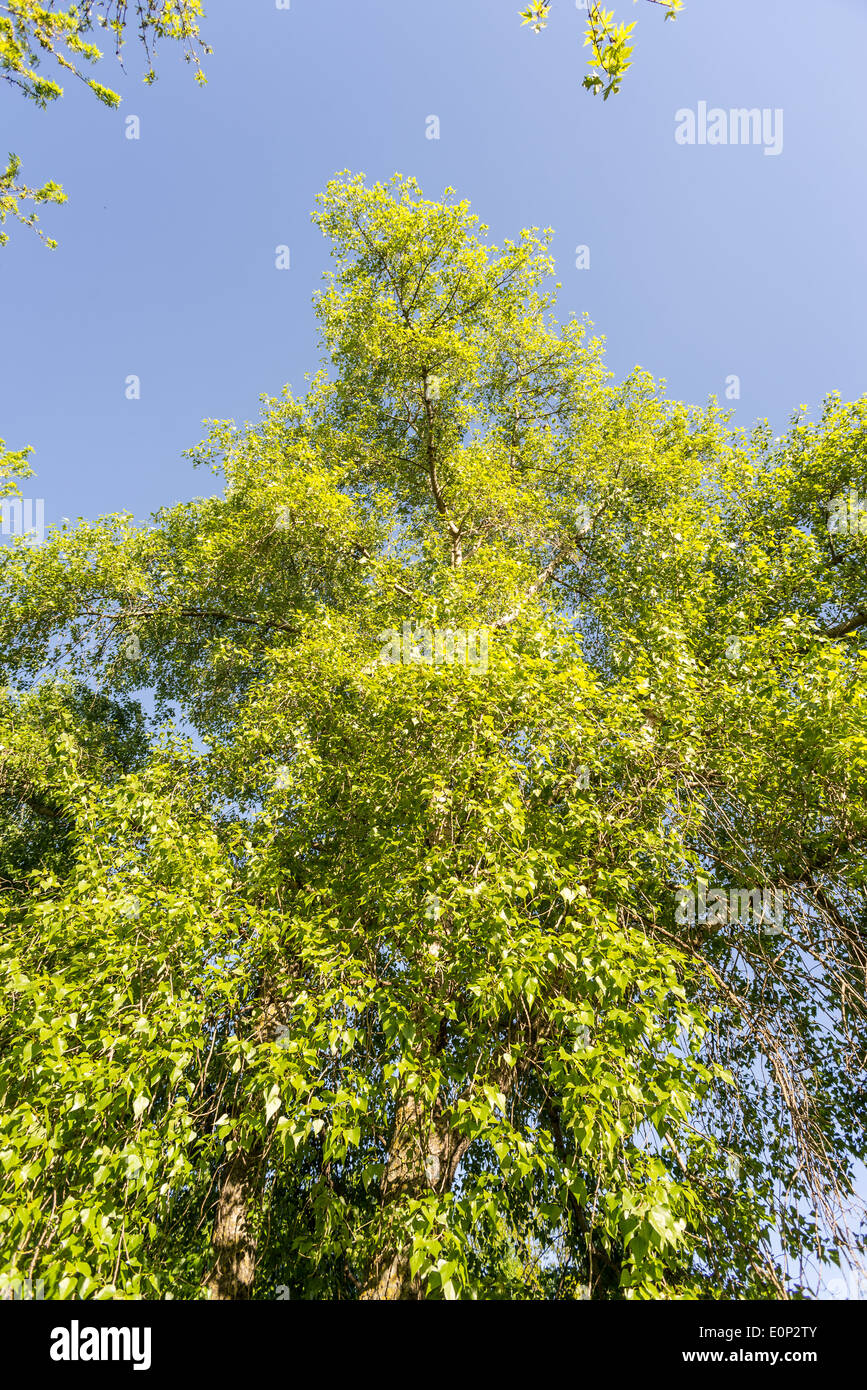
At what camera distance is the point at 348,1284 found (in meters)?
7.43

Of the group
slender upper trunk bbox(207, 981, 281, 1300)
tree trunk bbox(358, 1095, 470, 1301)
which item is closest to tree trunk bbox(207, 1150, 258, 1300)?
slender upper trunk bbox(207, 981, 281, 1300)

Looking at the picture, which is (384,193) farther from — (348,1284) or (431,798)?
(348,1284)

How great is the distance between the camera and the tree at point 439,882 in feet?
14.4

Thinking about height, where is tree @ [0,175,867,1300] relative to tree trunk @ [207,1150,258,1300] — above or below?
above

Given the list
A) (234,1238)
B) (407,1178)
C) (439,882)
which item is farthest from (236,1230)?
(439,882)

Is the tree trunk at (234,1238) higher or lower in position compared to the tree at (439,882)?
lower

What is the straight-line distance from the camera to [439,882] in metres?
5.45

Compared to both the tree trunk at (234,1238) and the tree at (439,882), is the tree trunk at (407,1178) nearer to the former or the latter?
the tree at (439,882)

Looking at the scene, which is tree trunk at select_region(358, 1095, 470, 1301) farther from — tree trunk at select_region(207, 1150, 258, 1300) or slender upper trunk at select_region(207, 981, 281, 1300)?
tree trunk at select_region(207, 1150, 258, 1300)

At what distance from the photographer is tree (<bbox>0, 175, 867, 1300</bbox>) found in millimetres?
4375

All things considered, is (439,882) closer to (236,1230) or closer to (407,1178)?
(407,1178)

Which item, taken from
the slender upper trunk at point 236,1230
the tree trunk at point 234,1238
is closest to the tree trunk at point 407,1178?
the slender upper trunk at point 236,1230

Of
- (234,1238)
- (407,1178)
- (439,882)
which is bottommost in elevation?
(234,1238)

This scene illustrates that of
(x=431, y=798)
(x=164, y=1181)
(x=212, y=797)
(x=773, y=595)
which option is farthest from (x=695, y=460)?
(x=164, y=1181)
